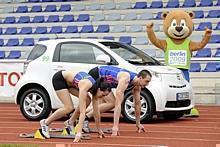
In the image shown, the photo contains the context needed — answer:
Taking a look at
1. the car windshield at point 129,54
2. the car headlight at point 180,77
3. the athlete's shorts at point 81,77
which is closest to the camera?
the athlete's shorts at point 81,77

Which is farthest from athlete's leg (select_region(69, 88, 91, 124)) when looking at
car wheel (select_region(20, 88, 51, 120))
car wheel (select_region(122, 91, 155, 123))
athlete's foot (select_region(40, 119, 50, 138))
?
car wheel (select_region(20, 88, 51, 120))

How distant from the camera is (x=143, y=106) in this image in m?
14.1

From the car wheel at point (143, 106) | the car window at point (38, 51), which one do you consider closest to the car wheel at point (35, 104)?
the car window at point (38, 51)

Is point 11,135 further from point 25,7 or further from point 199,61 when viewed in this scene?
point 25,7

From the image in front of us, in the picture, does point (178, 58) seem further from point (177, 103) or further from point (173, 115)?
point (177, 103)

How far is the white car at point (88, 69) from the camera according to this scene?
14.0 metres

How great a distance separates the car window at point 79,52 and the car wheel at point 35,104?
0.92 metres

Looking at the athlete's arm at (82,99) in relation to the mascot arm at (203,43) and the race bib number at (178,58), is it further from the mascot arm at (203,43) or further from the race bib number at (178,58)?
the mascot arm at (203,43)

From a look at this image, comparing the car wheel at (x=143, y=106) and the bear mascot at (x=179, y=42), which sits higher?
the bear mascot at (x=179, y=42)

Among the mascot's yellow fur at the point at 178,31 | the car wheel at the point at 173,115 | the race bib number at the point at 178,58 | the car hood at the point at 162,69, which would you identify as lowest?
the car wheel at the point at 173,115

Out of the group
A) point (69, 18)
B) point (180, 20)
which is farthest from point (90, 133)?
point (69, 18)

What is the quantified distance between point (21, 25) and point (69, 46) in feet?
40.1

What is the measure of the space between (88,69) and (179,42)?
10.3 feet

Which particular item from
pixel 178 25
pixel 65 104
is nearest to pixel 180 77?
pixel 178 25
